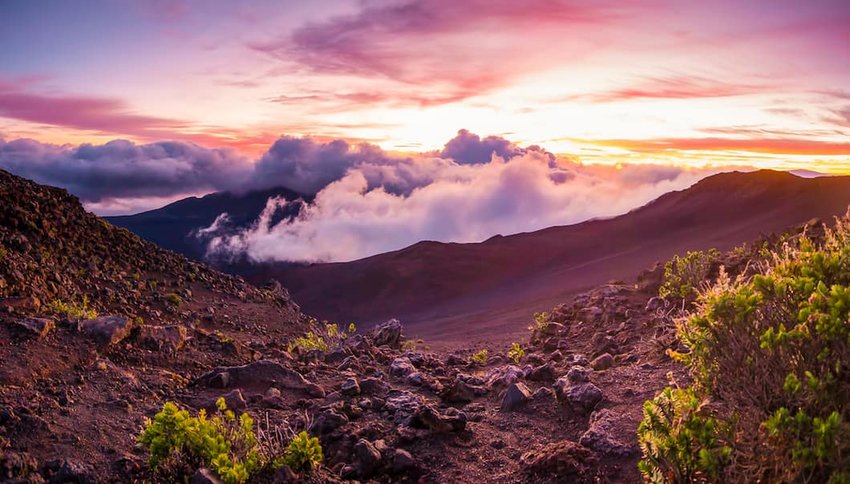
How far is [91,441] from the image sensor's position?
14.6 ft

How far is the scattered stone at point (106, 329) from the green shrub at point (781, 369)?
522cm

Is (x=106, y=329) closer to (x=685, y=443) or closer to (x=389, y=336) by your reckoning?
(x=389, y=336)

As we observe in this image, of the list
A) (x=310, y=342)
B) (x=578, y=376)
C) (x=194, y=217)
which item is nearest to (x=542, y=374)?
(x=578, y=376)

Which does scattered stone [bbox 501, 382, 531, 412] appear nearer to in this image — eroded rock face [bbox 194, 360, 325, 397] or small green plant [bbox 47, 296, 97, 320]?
eroded rock face [bbox 194, 360, 325, 397]

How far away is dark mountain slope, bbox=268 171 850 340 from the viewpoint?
110ft

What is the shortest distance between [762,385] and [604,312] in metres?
7.10

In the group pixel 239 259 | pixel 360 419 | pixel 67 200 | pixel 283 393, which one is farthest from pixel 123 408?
pixel 239 259

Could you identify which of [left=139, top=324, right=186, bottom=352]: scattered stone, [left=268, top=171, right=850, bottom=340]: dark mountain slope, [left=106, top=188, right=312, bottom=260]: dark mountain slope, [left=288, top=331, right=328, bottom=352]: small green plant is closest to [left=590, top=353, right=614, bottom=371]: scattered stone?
[left=288, top=331, right=328, bottom=352]: small green plant

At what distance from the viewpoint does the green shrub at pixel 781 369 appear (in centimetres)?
272

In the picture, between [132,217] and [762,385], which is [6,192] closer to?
[762,385]

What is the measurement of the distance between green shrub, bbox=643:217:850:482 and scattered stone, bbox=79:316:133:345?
522 centimetres

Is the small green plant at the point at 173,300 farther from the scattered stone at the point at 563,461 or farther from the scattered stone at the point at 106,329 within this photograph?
Answer: the scattered stone at the point at 563,461

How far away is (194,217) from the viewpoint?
108 m

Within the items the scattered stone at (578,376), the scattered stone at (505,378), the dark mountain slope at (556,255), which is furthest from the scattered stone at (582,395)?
the dark mountain slope at (556,255)
